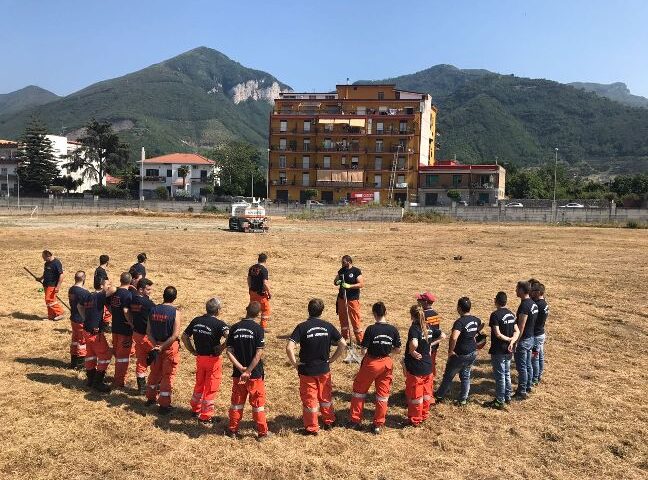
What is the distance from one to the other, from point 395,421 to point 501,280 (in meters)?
14.1

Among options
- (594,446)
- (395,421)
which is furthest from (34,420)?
(594,446)

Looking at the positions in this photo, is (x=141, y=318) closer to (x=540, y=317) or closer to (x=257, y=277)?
(x=257, y=277)

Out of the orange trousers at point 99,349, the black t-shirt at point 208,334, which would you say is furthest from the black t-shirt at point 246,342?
the orange trousers at point 99,349

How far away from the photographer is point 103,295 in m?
9.17

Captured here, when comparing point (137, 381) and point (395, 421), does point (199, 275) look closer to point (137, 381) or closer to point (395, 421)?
point (137, 381)

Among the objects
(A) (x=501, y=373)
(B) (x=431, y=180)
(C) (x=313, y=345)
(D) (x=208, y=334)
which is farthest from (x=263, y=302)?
(B) (x=431, y=180)

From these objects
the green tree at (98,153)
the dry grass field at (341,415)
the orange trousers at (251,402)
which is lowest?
the dry grass field at (341,415)

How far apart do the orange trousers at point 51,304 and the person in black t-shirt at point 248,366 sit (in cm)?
813

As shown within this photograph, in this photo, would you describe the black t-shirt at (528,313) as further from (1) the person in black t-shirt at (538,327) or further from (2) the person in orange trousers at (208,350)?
(2) the person in orange trousers at (208,350)

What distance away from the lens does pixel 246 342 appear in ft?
23.5

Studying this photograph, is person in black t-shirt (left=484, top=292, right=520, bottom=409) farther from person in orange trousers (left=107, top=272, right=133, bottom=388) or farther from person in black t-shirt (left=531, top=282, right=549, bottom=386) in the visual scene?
person in orange trousers (left=107, top=272, right=133, bottom=388)

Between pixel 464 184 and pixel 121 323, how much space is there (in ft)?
242

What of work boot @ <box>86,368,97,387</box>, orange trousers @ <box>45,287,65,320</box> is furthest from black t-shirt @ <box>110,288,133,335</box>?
orange trousers @ <box>45,287,65,320</box>

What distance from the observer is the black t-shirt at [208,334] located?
7.43 metres
